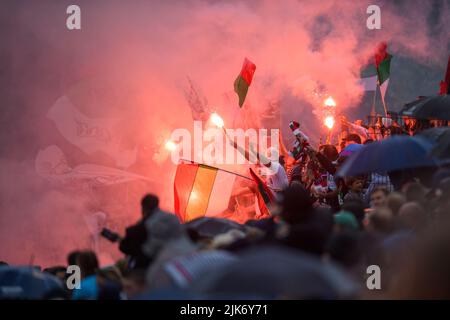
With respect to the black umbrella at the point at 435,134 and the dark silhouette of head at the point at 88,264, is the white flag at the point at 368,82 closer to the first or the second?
the black umbrella at the point at 435,134

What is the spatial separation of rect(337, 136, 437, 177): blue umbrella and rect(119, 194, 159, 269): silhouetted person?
1793 mm

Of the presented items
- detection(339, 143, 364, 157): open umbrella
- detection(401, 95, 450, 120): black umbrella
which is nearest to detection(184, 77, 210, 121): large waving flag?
detection(339, 143, 364, 157): open umbrella

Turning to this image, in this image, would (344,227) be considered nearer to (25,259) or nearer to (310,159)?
(310,159)

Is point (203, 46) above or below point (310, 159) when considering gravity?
above

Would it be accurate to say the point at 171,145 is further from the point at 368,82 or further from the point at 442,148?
the point at 442,148

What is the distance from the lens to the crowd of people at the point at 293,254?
15.1ft

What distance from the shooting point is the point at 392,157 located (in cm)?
820

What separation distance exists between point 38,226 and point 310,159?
6.51 meters

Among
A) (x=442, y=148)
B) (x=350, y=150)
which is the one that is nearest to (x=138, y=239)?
(x=442, y=148)

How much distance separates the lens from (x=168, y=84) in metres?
17.3

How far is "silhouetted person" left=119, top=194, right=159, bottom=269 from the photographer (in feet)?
23.4

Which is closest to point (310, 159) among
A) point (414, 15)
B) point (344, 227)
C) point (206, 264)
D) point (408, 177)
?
point (408, 177)

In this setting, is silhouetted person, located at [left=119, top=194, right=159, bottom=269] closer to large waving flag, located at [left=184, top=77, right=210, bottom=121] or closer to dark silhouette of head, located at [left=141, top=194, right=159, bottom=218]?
dark silhouette of head, located at [left=141, top=194, right=159, bottom=218]

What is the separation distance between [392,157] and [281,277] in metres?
3.93
